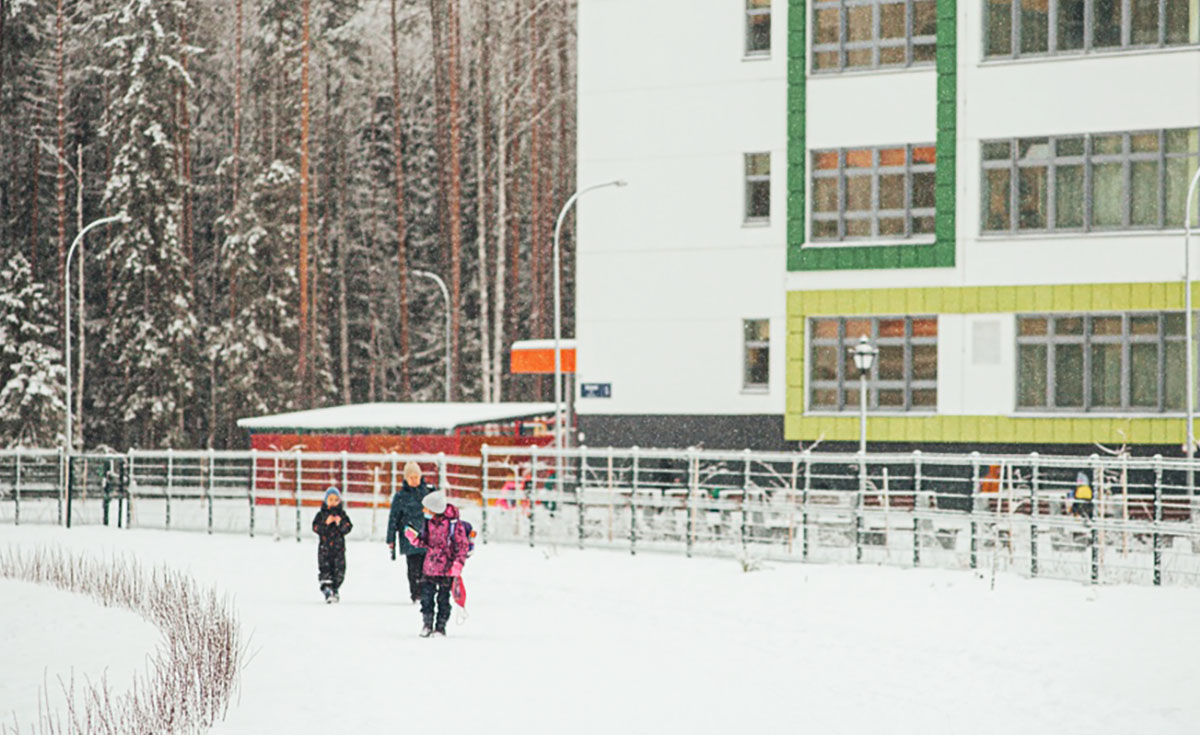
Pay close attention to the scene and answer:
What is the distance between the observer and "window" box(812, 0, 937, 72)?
36.6m

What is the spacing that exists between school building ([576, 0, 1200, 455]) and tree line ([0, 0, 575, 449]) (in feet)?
65.3

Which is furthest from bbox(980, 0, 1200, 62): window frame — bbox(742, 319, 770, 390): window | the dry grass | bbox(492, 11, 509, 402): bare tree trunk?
bbox(492, 11, 509, 402): bare tree trunk

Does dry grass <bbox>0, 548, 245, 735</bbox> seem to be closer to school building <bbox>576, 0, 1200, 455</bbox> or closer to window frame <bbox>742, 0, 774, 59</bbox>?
school building <bbox>576, 0, 1200, 455</bbox>

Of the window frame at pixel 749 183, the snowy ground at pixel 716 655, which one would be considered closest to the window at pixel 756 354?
the window frame at pixel 749 183

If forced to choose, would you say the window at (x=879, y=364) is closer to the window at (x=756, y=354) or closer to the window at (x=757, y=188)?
the window at (x=756, y=354)

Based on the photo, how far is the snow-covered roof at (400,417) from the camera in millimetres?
41469

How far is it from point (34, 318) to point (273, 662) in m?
43.0

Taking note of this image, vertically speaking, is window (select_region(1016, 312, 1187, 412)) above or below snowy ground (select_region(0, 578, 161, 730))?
above

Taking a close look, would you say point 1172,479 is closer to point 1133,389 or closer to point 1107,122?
point 1133,389

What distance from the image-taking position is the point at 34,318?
5544cm

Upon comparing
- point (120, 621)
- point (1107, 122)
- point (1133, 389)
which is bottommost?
point (120, 621)

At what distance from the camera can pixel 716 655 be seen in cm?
1606

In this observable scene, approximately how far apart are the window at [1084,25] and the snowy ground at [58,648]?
22.3 metres

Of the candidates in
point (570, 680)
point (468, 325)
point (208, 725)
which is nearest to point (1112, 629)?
point (570, 680)
